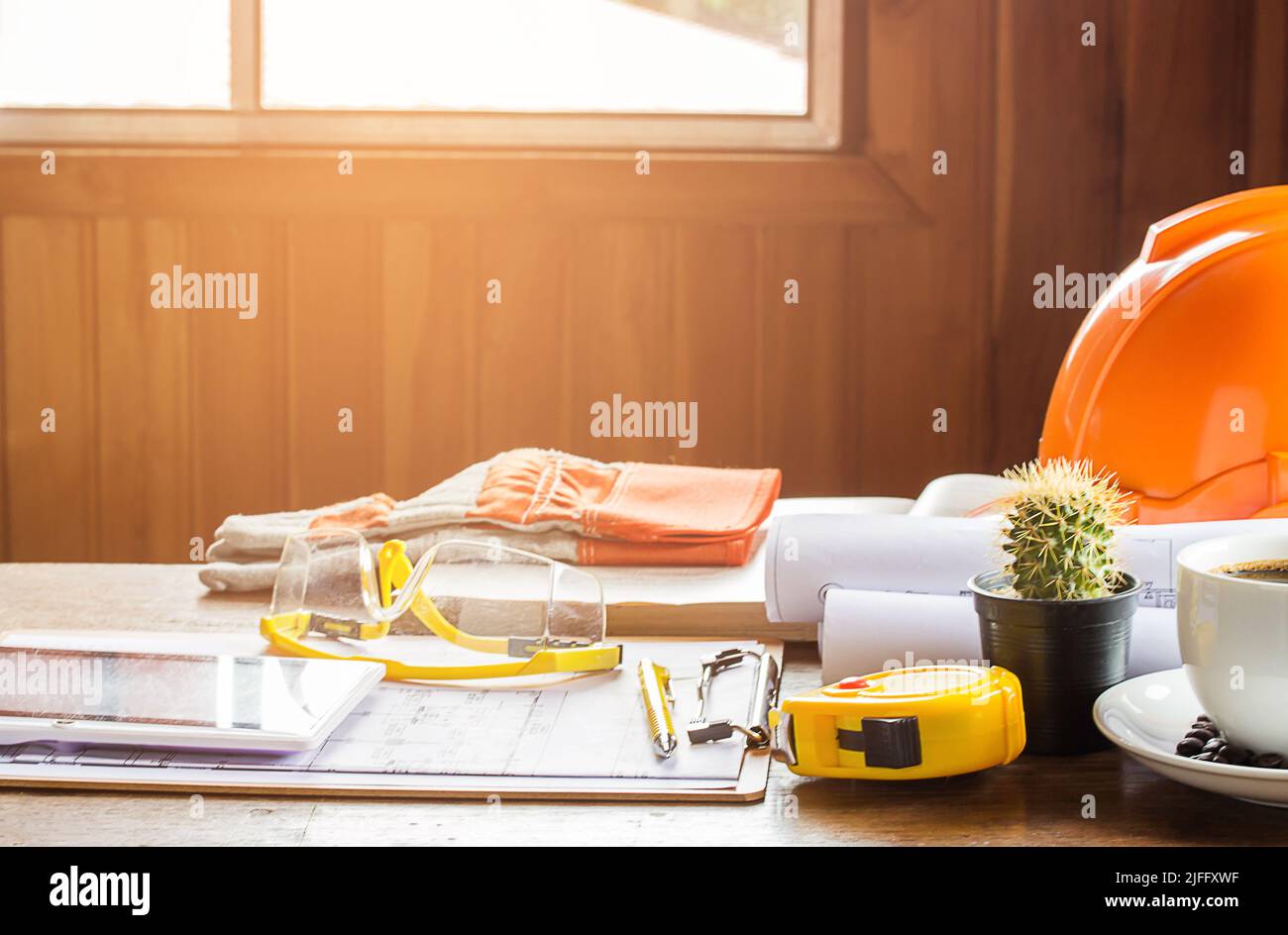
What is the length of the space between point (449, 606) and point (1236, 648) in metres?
0.42

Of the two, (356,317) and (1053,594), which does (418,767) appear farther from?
(356,317)

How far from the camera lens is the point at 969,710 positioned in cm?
52

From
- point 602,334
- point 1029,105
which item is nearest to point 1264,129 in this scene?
point 1029,105

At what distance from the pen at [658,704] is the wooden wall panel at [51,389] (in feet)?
5.88

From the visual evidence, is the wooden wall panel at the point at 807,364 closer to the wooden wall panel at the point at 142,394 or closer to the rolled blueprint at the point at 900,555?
the wooden wall panel at the point at 142,394

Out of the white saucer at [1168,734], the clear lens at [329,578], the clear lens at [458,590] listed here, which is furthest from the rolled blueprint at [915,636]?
the clear lens at [329,578]

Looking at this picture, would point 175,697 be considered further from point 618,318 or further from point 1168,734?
point 618,318

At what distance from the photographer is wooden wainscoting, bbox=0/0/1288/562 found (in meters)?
2.07

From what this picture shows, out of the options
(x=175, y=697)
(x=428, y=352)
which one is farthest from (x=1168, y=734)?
(x=428, y=352)

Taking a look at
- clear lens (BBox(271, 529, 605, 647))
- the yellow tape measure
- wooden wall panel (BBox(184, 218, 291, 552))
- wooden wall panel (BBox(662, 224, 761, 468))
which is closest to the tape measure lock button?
the yellow tape measure
